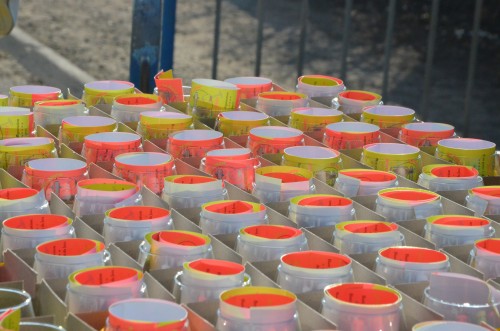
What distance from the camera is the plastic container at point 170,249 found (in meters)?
1.81

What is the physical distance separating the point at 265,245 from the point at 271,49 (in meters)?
6.68

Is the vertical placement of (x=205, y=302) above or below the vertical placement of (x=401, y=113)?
below

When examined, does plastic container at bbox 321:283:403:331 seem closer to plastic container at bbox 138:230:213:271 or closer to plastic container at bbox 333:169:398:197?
plastic container at bbox 138:230:213:271

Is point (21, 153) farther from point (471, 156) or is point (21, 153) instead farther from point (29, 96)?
point (471, 156)

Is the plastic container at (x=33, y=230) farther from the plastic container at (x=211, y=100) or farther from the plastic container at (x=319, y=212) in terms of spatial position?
the plastic container at (x=211, y=100)

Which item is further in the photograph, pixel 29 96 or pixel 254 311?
pixel 29 96

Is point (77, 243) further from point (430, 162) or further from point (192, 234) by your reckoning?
point (430, 162)

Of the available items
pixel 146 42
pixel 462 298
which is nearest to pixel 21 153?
pixel 462 298

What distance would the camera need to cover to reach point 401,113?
9.21ft

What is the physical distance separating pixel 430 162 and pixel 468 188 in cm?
20

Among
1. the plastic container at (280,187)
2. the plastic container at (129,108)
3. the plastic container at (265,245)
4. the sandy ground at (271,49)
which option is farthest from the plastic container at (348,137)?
the sandy ground at (271,49)

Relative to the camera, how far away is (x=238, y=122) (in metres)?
2.64

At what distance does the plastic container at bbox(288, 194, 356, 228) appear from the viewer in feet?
6.70

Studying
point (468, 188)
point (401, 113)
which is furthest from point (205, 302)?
point (401, 113)
